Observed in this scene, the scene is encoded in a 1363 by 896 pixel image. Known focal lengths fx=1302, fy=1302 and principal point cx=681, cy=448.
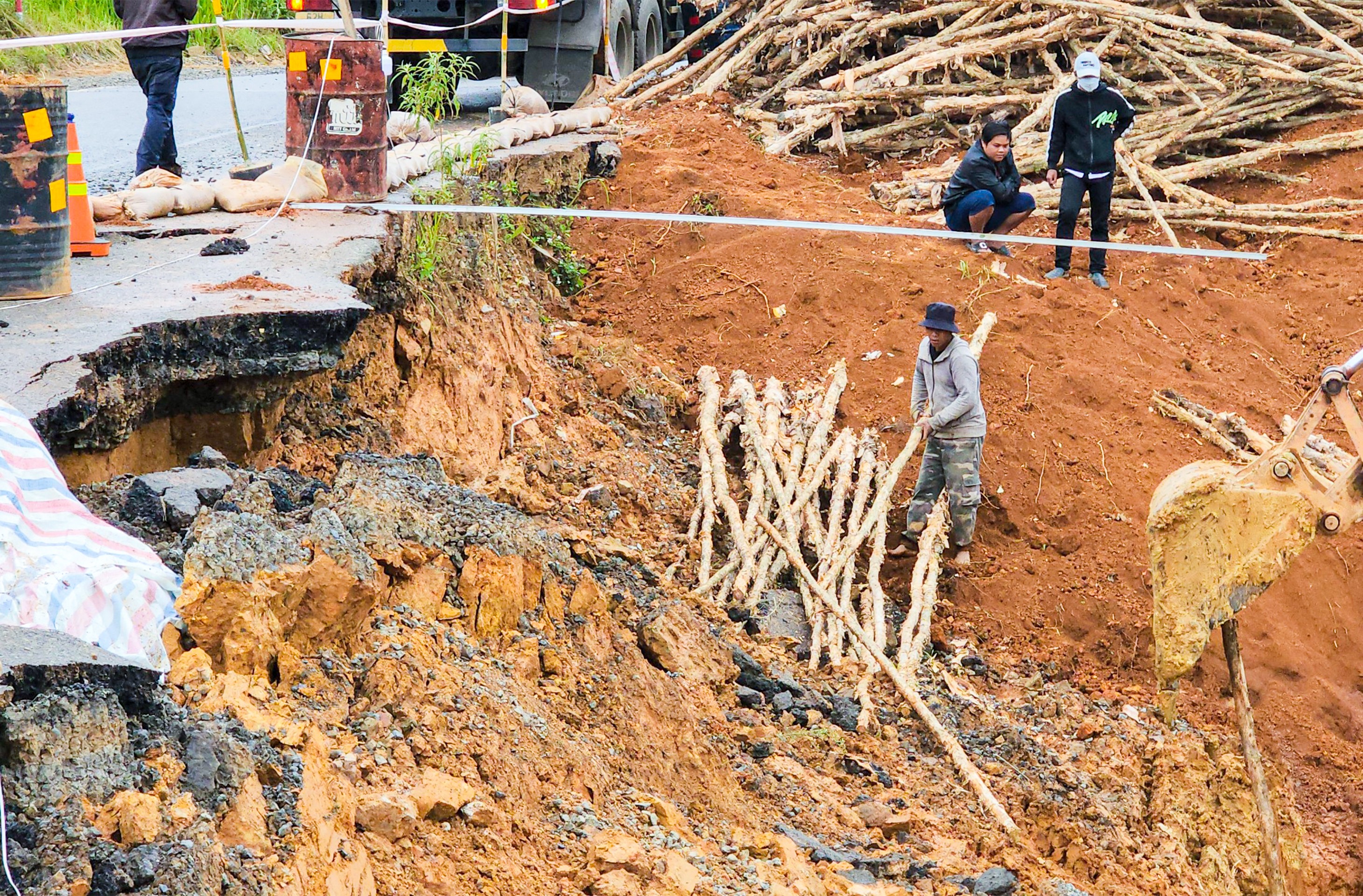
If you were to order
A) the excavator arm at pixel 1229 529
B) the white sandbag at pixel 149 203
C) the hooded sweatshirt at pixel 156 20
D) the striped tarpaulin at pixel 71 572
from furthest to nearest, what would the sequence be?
the hooded sweatshirt at pixel 156 20
the white sandbag at pixel 149 203
the excavator arm at pixel 1229 529
the striped tarpaulin at pixel 71 572

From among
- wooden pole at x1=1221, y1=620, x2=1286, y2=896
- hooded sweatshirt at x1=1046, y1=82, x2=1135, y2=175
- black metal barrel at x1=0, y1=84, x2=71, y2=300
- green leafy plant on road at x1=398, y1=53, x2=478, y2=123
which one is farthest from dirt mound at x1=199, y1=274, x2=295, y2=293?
hooded sweatshirt at x1=1046, y1=82, x2=1135, y2=175

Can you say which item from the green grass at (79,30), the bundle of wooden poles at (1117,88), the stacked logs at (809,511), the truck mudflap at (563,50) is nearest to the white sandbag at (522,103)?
the truck mudflap at (563,50)

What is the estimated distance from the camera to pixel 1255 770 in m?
5.51

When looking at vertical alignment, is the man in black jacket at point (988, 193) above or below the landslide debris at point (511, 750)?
above

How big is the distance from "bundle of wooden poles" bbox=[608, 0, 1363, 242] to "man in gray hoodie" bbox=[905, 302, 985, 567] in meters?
3.56

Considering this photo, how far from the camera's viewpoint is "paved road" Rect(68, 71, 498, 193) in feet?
30.0

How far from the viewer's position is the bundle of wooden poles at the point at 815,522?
6.14 metres

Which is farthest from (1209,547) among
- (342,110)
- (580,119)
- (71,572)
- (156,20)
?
(580,119)

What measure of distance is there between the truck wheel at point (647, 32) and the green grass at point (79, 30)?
466cm

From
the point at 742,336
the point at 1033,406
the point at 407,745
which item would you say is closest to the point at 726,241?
the point at 742,336

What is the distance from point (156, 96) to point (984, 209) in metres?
5.46

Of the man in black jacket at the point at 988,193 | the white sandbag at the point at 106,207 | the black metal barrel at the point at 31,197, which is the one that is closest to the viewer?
the black metal barrel at the point at 31,197

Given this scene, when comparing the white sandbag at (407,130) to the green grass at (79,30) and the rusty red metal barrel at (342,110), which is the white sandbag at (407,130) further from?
the green grass at (79,30)

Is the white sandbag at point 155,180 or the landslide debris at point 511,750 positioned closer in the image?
the landslide debris at point 511,750
